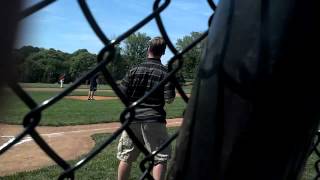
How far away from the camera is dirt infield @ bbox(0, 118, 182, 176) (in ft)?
25.7

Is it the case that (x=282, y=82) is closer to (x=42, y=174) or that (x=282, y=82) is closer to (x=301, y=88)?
(x=301, y=88)

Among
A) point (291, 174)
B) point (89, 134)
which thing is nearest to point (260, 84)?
point (291, 174)

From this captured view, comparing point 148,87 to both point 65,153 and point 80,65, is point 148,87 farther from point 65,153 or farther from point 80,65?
point 65,153

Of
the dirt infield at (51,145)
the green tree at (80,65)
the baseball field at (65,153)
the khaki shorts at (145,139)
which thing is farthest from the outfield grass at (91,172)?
the green tree at (80,65)

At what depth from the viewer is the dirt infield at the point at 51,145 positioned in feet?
25.7

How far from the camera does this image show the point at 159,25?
4.45 ft

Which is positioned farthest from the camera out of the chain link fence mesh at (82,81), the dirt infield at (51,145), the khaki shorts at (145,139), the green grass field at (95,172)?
the dirt infield at (51,145)

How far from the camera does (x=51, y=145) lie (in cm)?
1028

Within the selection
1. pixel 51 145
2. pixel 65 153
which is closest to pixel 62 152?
pixel 65 153

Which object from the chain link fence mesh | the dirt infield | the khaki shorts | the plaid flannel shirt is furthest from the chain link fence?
the dirt infield

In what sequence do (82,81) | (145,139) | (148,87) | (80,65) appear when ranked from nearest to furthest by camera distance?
(82,81)
(148,87)
(145,139)
(80,65)

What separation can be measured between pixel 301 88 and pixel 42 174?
610 cm

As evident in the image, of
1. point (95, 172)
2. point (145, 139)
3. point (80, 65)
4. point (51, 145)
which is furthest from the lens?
point (51, 145)

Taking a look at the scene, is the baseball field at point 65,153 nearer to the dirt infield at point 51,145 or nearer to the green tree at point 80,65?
the dirt infield at point 51,145
